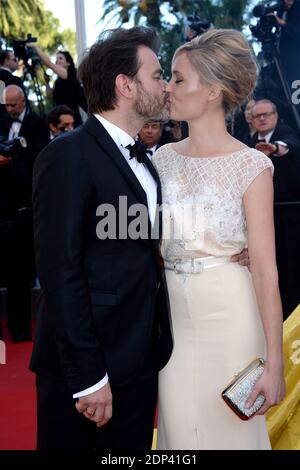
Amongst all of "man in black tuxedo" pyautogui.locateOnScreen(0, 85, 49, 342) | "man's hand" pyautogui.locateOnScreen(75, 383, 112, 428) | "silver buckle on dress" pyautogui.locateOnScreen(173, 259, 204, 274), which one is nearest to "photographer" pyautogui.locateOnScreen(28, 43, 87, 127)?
"man in black tuxedo" pyautogui.locateOnScreen(0, 85, 49, 342)

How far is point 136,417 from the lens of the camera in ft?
5.47

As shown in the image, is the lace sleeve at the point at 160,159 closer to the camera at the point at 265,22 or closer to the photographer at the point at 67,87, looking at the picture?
the camera at the point at 265,22

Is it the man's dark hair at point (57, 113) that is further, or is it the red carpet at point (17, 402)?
the man's dark hair at point (57, 113)

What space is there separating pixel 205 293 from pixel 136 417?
1.29 feet

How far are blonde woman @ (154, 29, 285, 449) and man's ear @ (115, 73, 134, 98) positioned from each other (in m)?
0.22

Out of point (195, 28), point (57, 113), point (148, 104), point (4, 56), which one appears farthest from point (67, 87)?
point (148, 104)

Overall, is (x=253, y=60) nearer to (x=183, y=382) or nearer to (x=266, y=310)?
(x=266, y=310)

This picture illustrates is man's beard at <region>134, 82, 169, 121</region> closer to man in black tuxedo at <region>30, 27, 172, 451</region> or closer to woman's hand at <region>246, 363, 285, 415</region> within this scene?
man in black tuxedo at <region>30, 27, 172, 451</region>

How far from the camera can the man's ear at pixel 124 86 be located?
1.67 m

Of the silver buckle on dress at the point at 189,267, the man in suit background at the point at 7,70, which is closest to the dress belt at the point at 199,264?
the silver buckle on dress at the point at 189,267

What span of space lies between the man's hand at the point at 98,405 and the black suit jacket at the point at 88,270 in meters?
0.03

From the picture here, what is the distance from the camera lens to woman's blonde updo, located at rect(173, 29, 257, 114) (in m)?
1.82

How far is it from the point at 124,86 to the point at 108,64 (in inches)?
2.7

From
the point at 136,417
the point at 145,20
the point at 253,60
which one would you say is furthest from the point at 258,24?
the point at 136,417
